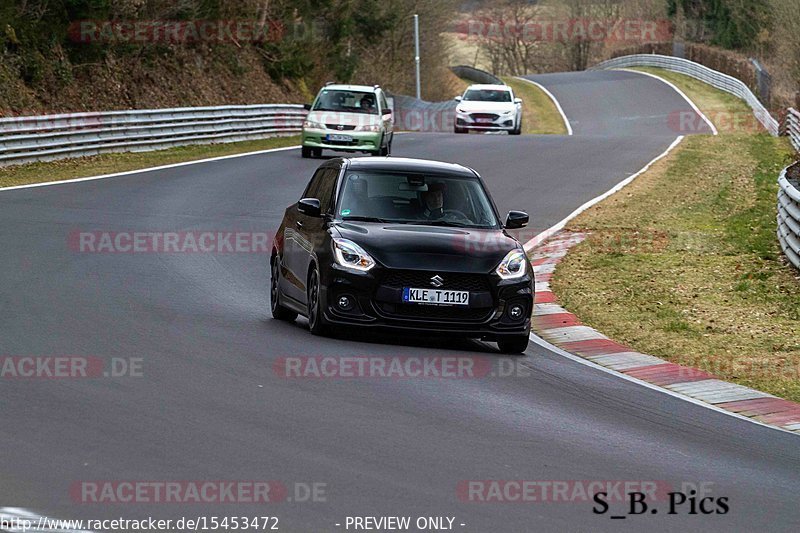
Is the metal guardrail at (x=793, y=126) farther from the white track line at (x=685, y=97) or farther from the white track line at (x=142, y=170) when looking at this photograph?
the white track line at (x=142, y=170)

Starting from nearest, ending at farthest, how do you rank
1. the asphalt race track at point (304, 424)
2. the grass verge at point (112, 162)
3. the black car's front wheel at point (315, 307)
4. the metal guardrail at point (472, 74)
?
the asphalt race track at point (304, 424) → the black car's front wheel at point (315, 307) → the grass verge at point (112, 162) → the metal guardrail at point (472, 74)

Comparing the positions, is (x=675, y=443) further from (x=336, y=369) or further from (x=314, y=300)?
(x=314, y=300)

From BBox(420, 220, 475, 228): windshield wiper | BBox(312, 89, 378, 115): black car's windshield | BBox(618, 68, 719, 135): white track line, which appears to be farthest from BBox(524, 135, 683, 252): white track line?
BBox(618, 68, 719, 135): white track line

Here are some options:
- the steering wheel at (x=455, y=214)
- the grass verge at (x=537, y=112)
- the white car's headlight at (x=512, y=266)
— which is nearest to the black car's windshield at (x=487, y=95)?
the grass verge at (x=537, y=112)

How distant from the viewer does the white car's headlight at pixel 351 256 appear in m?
11.4

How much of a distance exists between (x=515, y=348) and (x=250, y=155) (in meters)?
23.7

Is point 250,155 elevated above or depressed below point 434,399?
below

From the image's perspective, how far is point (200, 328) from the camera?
1180 centimetres

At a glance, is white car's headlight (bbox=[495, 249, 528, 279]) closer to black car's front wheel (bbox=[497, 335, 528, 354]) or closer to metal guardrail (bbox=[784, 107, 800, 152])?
black car's front wheel (bbox=[497, 335, 528, 354])

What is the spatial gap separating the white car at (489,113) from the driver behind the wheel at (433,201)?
35.8 metres

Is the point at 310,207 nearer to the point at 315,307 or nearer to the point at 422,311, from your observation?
the point at 315,307

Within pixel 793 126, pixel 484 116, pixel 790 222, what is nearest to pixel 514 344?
pixel 790 222

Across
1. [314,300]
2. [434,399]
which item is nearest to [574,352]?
[314,300]

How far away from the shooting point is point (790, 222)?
17.3 meters
